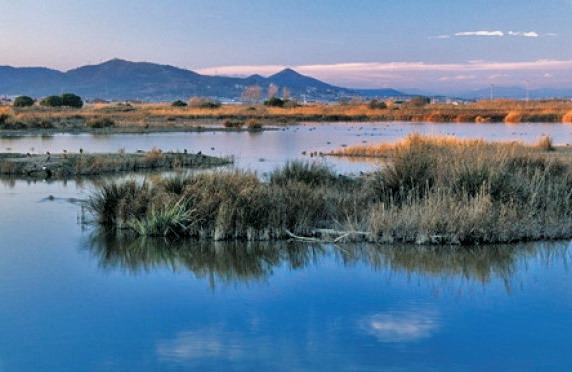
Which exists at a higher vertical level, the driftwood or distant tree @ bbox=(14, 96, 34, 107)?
distant tree @ bbox=(14, 96, 34, 107)

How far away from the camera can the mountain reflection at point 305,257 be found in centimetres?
988

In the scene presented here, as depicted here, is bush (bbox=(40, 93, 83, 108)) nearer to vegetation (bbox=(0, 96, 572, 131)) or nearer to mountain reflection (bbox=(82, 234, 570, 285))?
vegetation (bbox=(0, 96, 572, 131))

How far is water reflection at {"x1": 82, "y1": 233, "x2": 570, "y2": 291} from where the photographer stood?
9.86 m

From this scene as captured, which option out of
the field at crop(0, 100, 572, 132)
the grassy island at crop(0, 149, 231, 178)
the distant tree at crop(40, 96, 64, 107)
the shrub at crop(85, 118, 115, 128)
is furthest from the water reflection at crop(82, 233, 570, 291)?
the distant tree at crop(40, 96, 64, 107)

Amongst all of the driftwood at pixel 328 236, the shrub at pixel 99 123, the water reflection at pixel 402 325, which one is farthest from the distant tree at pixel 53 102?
the water reflection at pixel 402 325

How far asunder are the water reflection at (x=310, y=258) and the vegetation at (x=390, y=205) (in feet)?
0.93

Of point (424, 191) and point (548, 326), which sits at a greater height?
point (424, 191)

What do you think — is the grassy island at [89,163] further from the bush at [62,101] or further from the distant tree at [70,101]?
the distant tree at [70,101]

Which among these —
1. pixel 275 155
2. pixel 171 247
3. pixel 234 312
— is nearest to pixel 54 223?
pixel 171 247

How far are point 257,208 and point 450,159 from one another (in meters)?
4.27

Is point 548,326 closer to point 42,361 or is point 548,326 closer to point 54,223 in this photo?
point 42,361

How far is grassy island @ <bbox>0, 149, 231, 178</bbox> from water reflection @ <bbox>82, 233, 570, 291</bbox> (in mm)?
10413

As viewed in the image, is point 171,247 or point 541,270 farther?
point 171,247

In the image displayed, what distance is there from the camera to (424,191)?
12.9 metres
